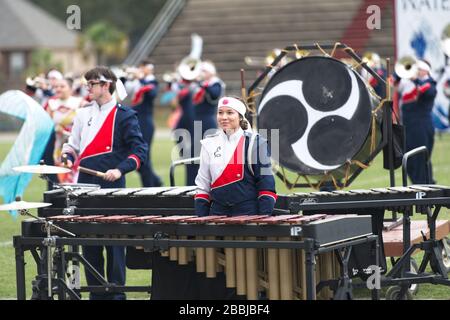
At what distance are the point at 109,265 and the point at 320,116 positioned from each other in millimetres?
1690

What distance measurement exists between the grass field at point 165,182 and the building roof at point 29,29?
964 inches

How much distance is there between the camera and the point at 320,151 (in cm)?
759

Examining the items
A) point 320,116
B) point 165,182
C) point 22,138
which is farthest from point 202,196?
point 165,182

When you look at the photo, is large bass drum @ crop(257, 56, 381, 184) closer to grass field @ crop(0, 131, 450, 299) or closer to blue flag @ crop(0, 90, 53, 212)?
grass field @ crop(0, 131, 450, 299)

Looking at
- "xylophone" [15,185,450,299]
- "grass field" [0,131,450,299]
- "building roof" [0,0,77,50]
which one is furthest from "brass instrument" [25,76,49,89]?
"building roof" [0,0,77,50]

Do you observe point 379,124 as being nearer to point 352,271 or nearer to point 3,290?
point 352,271

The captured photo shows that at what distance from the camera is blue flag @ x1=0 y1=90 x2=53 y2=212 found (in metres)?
8.18

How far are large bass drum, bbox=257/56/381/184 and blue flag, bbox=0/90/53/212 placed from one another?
1.78m

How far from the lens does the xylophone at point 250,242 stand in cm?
524

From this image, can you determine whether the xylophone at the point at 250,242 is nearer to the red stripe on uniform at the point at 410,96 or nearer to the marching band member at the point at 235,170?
the marching band member at the point at 235,170

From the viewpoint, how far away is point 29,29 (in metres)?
48.9

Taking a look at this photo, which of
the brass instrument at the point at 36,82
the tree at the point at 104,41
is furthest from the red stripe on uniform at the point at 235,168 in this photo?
the tree at the point at 104,41
